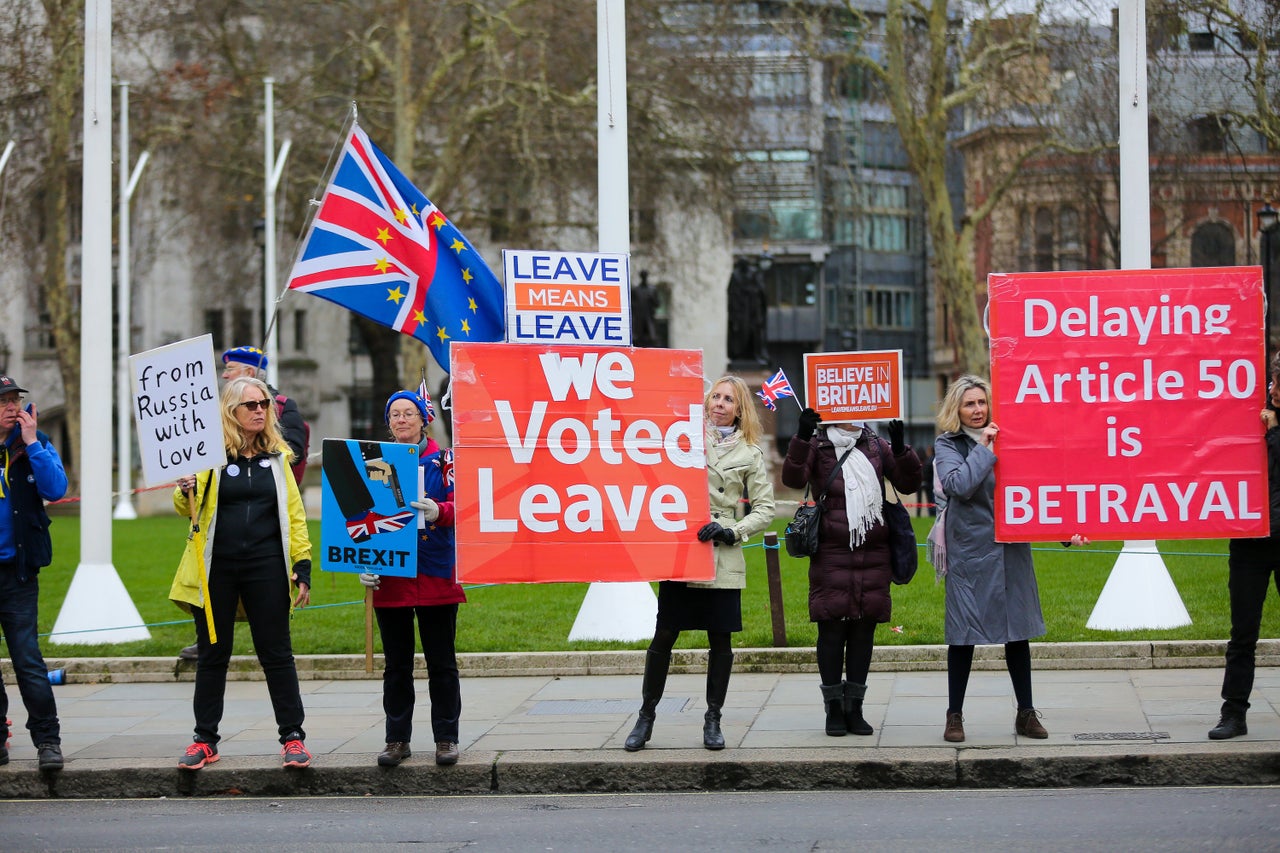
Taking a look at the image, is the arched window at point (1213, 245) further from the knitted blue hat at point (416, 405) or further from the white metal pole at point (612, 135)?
the knitted blue hat at point (416, 405)

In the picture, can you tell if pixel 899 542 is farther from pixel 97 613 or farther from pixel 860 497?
pixel 97 613

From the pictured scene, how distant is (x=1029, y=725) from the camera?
8977mm

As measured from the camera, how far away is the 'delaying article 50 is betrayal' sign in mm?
8984

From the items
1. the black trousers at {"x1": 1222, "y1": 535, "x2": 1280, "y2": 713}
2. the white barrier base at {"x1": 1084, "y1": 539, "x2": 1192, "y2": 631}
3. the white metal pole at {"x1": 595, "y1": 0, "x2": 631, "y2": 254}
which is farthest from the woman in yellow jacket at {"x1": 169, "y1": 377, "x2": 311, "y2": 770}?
the white barrier base at {"x1": 1084, "y1": 539, "x2": 1192, "y2": 631}

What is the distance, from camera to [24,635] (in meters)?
9.05

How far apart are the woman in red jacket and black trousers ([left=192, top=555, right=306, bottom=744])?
451mm

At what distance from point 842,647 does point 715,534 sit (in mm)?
1070

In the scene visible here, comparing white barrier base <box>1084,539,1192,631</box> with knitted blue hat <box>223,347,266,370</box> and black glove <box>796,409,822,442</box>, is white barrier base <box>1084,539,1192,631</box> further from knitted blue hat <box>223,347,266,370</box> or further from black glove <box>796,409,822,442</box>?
knitted blue hat <box>223,347,266,370</box>

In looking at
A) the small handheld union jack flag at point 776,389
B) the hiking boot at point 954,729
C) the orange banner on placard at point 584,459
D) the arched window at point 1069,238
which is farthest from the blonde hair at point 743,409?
the arched window at point 1069,238

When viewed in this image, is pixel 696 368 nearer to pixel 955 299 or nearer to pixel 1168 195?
pixel 955 299

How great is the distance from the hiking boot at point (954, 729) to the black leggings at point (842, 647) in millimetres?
540

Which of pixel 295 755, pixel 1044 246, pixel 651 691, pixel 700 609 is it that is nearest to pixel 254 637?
pixel 295 755

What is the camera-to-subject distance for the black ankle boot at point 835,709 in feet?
30.5

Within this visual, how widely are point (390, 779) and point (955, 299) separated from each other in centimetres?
2519
